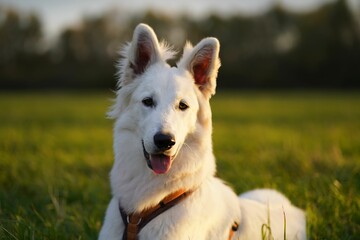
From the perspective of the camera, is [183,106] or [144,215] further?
[183,106]

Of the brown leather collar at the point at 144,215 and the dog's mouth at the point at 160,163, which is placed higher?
the dog's mouth at the point at 160,163

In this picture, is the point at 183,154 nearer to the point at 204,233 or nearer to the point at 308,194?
the point at 204,233

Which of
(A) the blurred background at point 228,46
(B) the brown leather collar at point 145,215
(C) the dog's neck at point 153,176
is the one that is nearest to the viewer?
(B) the brown leather collar at point 145,215

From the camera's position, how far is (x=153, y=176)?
390 centimetres

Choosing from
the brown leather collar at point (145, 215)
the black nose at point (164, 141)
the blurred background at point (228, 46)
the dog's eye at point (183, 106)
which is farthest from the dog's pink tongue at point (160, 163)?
the blurred background at point (228, 46)

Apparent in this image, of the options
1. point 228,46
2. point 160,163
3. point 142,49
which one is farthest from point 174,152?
point 228,46

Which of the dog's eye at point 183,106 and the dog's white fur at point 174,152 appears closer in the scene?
the dog's white fur at point 174,152

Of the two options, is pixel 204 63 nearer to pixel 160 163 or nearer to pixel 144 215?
pixel 160 163

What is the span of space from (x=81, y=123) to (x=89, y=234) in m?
13.1

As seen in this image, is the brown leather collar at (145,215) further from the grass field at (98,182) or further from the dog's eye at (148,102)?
the dog's eye at (148,102)

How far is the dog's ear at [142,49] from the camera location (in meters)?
4.07

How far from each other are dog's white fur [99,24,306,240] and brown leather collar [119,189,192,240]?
0.13 feet

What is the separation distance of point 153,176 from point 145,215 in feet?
1.19

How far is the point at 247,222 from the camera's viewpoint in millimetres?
4133
